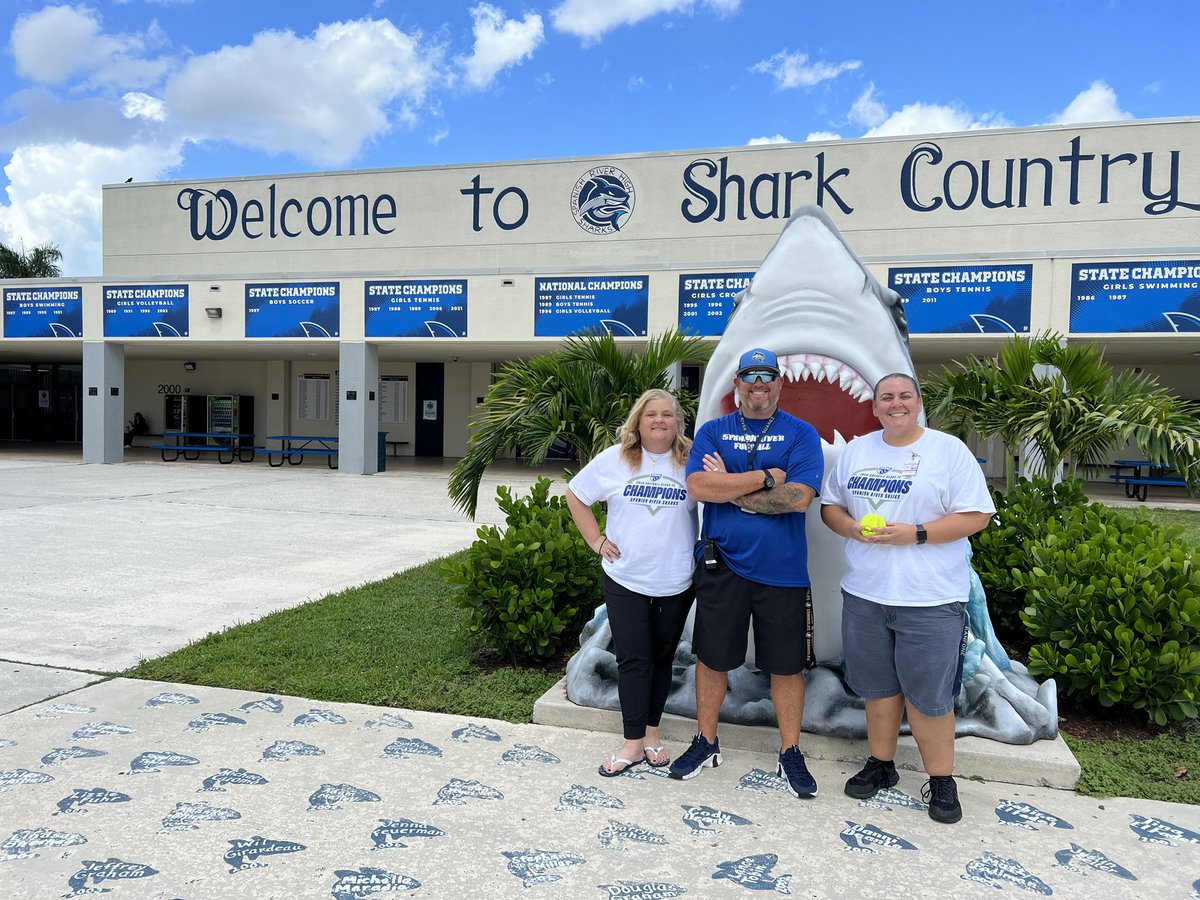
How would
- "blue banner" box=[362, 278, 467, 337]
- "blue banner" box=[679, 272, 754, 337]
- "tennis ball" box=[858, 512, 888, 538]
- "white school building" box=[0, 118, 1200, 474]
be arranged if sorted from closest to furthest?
1. "tennis ball" box=[858, 512, 888, 538]
2. "white school building" box=[0, 118, 1200, 474]
3. "blue banner" box=[679, 272, 754, 337]
4. "blue banner" box=[362, 278, 467, 337]

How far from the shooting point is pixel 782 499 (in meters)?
3.02

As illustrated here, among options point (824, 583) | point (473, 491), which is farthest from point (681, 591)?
point (473, 491)

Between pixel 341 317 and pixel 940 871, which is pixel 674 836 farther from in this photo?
pixel 341 317

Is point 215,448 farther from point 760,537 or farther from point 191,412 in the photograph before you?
point 760,537

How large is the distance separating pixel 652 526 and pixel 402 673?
206 centimetres

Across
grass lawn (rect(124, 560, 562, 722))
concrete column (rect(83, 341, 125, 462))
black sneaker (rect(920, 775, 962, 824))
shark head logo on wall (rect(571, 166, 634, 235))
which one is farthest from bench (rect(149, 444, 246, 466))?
black sneaker (rect(920, 775, 962, 824))

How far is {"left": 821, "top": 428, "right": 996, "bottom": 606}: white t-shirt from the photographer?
291cm

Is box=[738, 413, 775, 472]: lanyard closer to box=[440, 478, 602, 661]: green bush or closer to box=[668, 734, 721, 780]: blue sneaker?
box=[668, 734, 721, 780]: blue sneaker

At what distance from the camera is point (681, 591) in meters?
3.27

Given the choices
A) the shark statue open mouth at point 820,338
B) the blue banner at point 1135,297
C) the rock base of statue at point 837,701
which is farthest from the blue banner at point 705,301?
the shark statue open mouth at point 820,338

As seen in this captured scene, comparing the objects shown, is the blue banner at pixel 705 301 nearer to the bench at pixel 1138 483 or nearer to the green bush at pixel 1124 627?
the bench at pixel 1138 483

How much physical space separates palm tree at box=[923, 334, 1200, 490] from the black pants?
3.30 meters

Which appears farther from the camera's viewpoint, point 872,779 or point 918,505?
point 872,779

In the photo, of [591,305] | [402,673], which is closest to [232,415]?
[591,305]
